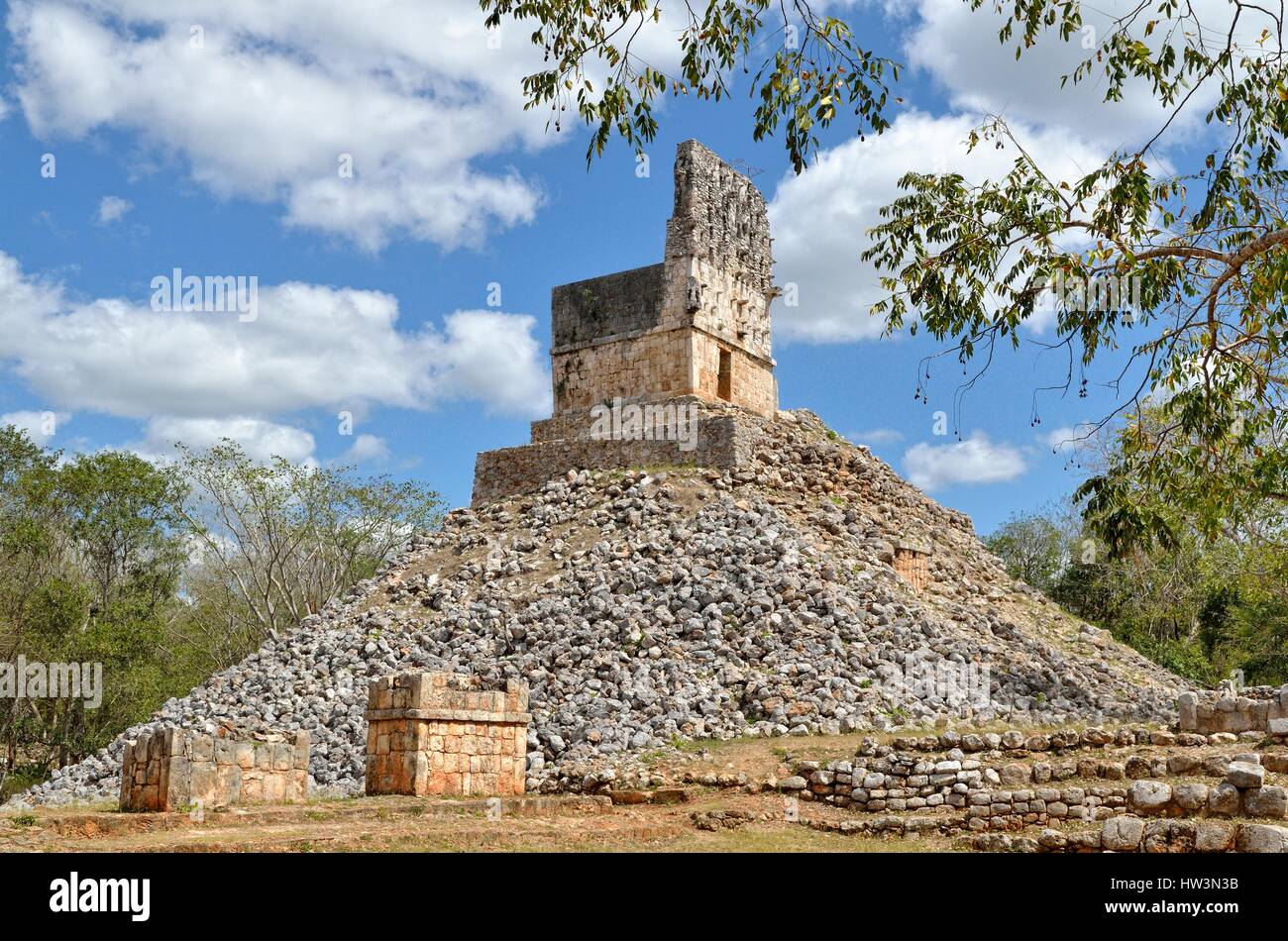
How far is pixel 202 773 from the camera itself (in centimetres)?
1261

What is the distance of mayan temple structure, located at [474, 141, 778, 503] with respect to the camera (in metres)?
22.7

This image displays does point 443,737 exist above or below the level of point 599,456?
below

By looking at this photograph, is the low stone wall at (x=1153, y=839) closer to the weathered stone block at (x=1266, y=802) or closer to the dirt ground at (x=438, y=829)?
the weathered stone block at (x=1266, y=802)

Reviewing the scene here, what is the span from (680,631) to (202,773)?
6753 mm

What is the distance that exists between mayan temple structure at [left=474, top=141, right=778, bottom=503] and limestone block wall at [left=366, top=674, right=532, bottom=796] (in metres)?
8.23

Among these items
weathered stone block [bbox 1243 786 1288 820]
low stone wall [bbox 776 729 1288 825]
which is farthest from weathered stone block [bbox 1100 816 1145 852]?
low stone wall [bbox 776 729 1288 825]

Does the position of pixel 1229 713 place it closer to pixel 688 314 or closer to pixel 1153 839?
pixel 1153 839

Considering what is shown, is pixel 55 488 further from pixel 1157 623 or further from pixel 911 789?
pixel 1157 623

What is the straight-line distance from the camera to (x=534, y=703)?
53.4 ft

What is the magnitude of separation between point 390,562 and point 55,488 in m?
13.3

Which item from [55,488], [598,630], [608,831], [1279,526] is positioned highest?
[55,488]

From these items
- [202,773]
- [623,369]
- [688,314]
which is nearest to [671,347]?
[688,314]
